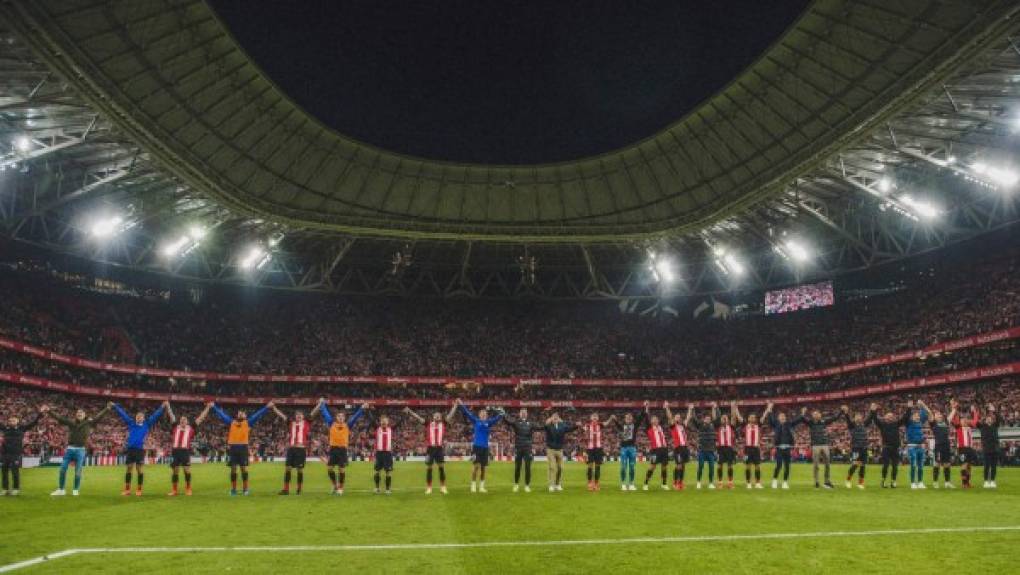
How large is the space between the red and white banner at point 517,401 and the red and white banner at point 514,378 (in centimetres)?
162

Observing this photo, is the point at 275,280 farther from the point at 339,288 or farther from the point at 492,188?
the point at 492,188

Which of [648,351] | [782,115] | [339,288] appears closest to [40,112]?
[339,288]

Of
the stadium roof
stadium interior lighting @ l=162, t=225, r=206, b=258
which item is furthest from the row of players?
stadium interior lighting @ l=162, t=225, r=206, b=258

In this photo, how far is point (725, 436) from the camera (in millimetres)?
22500

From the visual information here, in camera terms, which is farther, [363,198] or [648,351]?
[648,351]

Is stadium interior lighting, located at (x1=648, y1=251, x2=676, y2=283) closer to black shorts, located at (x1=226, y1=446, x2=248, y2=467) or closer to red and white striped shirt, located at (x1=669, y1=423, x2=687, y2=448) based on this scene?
red and white striped shirt, located at (x1=669, y1=423, x2=687, y2=448)

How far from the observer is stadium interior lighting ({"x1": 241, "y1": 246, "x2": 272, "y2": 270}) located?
5125 centimetres

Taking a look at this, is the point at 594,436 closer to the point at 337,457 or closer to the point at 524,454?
the point at 524,454

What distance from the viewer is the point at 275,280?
6450 centimetres

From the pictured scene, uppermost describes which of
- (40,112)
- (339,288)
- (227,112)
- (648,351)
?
(227,112)

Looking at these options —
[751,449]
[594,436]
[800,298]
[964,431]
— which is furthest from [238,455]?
[800,298]

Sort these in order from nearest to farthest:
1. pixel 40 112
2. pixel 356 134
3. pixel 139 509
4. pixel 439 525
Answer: pixel 439 525 < pixel 139 509 < pixel 40 112 < pixel 356 134

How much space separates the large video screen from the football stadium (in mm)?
300

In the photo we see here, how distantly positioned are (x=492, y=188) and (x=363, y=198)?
957 centimetres
